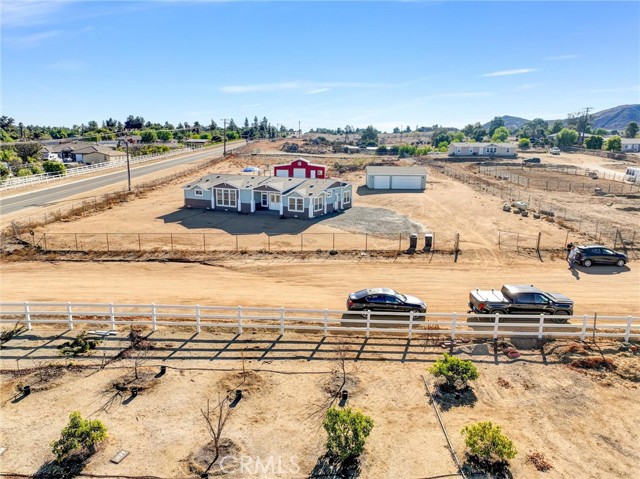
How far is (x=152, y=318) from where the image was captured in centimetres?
2014

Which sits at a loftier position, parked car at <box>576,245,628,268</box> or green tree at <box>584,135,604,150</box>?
green tree at <box>584,135,604,150</box>

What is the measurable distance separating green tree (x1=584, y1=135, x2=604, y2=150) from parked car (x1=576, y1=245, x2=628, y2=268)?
142 m

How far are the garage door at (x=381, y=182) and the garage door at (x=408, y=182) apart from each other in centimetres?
93

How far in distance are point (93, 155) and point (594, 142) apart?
14991 cm

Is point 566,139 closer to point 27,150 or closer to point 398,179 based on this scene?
point 398,179

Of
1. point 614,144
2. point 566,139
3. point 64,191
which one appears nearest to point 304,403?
point 64,191

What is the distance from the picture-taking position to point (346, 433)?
1236 cm

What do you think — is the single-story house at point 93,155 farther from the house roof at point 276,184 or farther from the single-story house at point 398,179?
the single-story house at point 398,179

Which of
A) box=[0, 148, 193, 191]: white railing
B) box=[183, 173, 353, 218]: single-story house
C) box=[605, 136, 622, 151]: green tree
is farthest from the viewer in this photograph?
box=[605, 136, 622, 151]: green tree

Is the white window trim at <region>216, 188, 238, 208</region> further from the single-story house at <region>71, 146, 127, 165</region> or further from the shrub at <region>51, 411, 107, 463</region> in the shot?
the single-story house at <region>71, 146, 127, 165</region>

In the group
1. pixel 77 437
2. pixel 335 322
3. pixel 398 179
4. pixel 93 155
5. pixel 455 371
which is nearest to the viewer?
pixel 77 437

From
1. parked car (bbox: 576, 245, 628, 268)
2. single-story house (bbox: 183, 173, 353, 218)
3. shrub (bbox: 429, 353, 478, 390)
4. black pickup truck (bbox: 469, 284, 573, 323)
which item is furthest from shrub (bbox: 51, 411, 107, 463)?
single-story house (bbox: 183, 173, 353, 218)

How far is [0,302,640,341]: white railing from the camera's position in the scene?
19188 mm

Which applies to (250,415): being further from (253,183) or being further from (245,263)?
(253,183)
